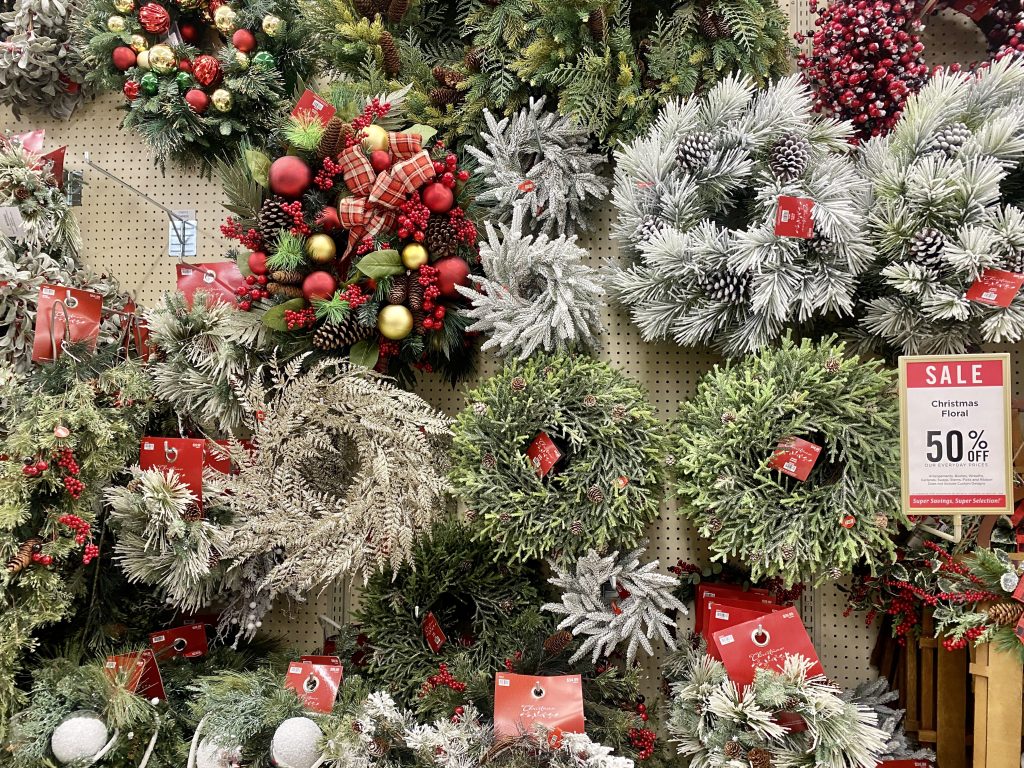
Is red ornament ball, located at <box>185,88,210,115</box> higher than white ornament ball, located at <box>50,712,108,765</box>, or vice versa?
red ornament ball, located at <box>185,88,210,115</box>

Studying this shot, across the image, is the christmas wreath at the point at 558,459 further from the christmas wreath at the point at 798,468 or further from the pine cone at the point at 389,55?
the pine cone at the point at 389,55

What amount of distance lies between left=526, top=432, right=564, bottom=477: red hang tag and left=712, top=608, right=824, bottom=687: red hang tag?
0.51 metres

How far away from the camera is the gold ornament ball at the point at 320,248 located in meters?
1.42

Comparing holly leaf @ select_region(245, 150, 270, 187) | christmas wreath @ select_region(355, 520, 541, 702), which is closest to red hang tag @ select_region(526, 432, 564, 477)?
christmas wreath @ select_region(355, 520, 541, 702)

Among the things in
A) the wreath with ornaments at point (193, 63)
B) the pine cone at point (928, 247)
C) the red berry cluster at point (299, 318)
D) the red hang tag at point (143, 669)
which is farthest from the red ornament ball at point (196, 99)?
the pine cone at point (928, 247)

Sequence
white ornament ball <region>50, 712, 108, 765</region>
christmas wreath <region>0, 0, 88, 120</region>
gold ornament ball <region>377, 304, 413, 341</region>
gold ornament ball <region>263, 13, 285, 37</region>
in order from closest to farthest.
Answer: white ornament ball <region>50, 712, 108, 765</region>, gold ornament ball <region>377, 304, 413, 341</region>, gold ornament ball <region>263, 13, 285, 37</region>, christmas wreath <region>0, 0, 88, 120</region>

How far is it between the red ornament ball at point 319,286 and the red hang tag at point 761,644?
44.4 inches

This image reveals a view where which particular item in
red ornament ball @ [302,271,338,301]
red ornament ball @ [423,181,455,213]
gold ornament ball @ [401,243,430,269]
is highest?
red ornament ball @ [423,181,455,213]

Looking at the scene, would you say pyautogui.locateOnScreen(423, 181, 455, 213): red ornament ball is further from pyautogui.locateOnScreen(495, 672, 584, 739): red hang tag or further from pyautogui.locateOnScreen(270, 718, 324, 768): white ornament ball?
pyautogui.locateOnScreen(270, 718, 324, 768): white ornament ball

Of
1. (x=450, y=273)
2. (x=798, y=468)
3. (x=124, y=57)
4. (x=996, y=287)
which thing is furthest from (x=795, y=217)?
(x=124, y=57)

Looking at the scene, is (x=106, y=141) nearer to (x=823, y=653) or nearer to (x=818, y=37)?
(x=818, y=37)

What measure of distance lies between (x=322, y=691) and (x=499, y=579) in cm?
47

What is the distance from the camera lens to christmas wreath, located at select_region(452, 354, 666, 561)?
131 cm

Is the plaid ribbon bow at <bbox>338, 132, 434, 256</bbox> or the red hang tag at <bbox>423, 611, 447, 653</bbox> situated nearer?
the plaid ribbon bow at <bbox>338, 132, 434, 256</bbox>
